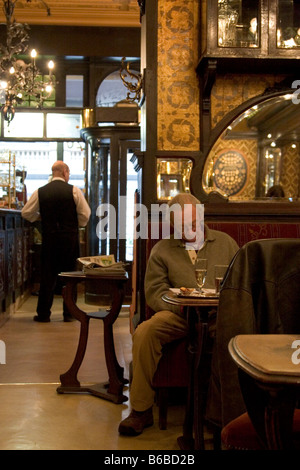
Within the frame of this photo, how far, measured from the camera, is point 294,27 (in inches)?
165

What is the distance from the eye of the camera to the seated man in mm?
3189

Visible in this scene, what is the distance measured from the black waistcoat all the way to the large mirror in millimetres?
2656

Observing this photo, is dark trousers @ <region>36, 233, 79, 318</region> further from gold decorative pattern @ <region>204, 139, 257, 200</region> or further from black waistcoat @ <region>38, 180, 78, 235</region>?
gold decorative pattern @ <region>204, 139, 257, 200</region>

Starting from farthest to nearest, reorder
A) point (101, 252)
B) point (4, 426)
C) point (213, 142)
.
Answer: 1. point (101, 252)
2. point (213, 142)
3. point (4, 426)

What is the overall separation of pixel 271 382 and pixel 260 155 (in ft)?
10.8

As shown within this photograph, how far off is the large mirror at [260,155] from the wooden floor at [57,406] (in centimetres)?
150

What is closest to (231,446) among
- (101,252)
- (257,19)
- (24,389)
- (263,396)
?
(263,396)

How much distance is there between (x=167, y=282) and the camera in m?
3.43

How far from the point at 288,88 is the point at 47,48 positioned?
602 centimetres

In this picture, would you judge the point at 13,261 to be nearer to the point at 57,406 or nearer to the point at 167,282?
the point at 57,406

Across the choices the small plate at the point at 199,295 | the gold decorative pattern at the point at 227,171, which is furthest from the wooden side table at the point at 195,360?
the gold decorative pattern at the point at 227,171

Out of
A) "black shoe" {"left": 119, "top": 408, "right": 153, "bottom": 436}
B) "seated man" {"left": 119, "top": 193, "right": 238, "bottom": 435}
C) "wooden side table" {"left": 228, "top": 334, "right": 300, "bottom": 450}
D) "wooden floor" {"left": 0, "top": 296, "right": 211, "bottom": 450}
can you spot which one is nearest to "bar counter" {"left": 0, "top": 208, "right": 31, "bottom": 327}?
"wooden floor" {"left": 0, "top": 296, "right": 211, "bottom": 450}

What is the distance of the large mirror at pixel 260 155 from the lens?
14.1ft
